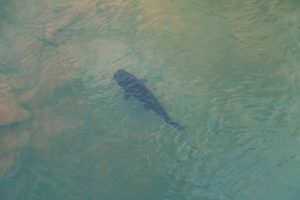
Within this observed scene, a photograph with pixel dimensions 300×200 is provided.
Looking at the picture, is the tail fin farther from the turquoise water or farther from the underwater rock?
the underwater rock

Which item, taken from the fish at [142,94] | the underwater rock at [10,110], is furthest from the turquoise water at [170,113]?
the fish at [142,94]

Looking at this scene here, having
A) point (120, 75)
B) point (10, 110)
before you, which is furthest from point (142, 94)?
point (10, 110)

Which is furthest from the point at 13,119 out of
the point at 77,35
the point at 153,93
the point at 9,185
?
the point at 153,93

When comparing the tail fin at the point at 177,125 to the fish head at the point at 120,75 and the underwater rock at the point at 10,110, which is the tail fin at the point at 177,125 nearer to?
the fish head at the point at 120,75

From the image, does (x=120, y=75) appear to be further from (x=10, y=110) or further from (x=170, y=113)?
(x=10, y=110)

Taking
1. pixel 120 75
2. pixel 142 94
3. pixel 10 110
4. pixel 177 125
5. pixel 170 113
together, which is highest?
pixel 10 110
